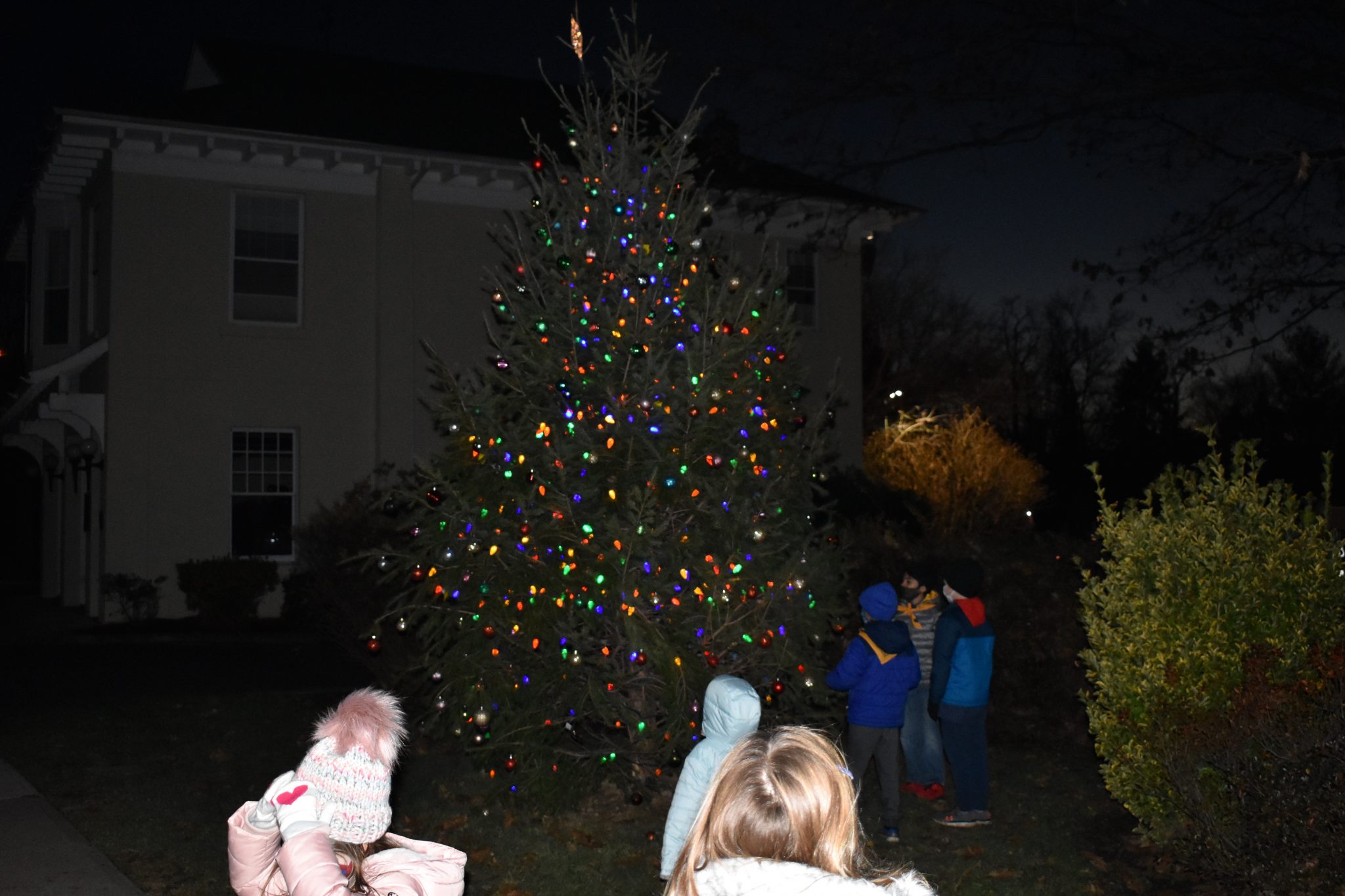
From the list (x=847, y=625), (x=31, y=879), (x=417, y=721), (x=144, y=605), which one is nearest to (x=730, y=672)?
(x=417, y=721)

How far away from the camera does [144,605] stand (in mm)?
16844

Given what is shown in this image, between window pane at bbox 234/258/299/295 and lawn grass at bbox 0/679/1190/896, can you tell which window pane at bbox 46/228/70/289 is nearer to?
window pane at bbox 234/258/299/295

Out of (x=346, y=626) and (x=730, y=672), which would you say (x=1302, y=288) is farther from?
(x=346, y=626)

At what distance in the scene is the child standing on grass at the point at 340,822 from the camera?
306cm

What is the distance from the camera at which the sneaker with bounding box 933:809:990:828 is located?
279 inches

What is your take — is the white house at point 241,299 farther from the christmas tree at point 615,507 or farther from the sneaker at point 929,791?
the sneaker at point 929,791

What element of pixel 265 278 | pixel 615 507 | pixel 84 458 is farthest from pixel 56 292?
pixel 615 507

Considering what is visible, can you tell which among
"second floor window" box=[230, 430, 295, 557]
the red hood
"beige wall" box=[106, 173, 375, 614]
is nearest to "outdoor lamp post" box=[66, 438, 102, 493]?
"beige wall" box=[106, 173, 375, 614]

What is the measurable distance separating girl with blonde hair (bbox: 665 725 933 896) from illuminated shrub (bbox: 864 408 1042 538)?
22.5 metres

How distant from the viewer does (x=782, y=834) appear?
2.38m

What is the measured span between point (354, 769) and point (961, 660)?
4701 mm

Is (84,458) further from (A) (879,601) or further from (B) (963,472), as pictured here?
(B) (963,472)

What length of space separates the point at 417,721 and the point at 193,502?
10960 millimetres

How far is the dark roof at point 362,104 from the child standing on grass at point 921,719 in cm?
877
